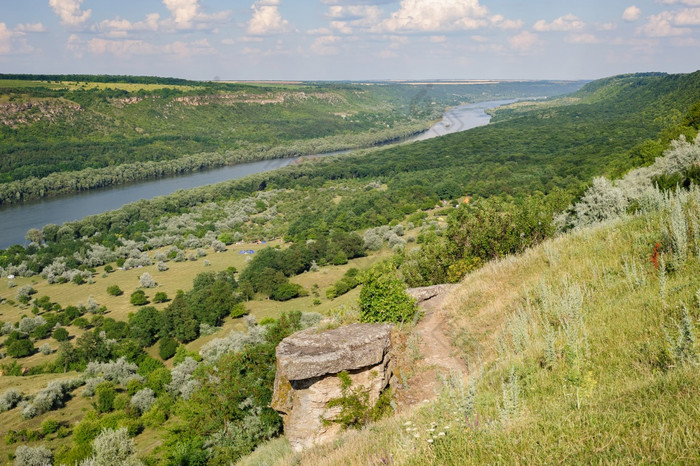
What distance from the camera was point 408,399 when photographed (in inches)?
358

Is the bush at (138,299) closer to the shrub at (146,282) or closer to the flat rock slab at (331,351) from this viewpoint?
the shrub at (146,282)

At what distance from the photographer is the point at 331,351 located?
938cm

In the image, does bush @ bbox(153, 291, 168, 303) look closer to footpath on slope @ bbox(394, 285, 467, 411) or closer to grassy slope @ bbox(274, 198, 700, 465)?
footpath on slope @ bbox(394, 285, 467, 411)

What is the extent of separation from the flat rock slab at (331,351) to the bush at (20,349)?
104ft

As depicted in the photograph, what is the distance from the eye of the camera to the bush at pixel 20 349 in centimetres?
3238

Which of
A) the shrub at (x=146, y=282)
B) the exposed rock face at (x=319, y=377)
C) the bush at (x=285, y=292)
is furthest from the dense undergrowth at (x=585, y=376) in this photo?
the shrub at (x=146, y=282)

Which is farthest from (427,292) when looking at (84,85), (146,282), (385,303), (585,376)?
(84,85)

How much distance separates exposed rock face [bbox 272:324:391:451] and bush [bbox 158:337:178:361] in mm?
23835

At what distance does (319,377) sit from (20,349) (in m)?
33.0

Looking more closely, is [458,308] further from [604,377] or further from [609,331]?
[604,377]

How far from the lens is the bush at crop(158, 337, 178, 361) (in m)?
30.7

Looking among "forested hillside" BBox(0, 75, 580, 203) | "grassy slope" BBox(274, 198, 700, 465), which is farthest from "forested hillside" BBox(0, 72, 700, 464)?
"forested hillside" BBox(0, 75, 580, 203)

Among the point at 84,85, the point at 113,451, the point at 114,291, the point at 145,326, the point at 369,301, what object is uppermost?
the point at 84,85

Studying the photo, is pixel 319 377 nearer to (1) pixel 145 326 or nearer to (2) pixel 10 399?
(2) pixel 10 399
